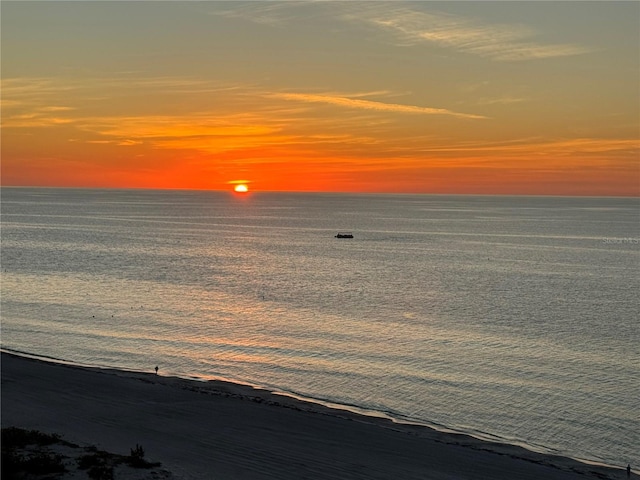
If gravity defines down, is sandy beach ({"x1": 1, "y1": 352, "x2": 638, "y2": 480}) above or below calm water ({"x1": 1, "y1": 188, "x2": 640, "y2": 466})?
below

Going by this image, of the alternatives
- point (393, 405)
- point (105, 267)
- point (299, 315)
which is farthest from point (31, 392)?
point (105, 267)

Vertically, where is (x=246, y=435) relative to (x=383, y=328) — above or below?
below

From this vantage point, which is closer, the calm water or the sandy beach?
the sandy beach

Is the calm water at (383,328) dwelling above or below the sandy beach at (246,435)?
above

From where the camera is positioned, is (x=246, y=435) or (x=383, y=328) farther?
(x=383, y=328)

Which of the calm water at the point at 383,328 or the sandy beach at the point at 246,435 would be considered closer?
the sandy beach at the point at 246,435
